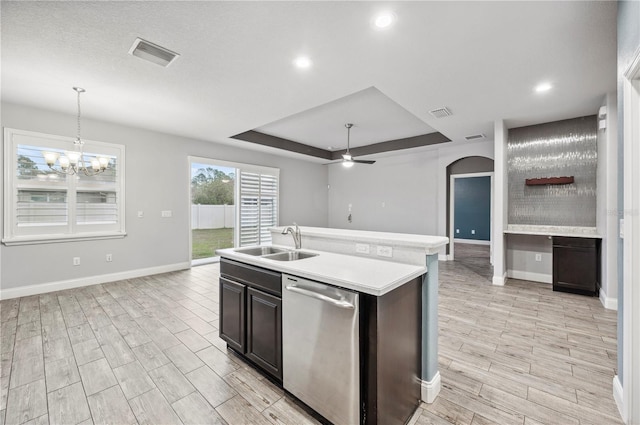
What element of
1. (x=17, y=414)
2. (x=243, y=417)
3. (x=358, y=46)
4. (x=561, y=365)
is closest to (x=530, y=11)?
(x=358, y=46)

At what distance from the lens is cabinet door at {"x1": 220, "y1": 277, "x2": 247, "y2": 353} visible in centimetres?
223

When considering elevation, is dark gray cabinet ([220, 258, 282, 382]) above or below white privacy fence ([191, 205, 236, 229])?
below

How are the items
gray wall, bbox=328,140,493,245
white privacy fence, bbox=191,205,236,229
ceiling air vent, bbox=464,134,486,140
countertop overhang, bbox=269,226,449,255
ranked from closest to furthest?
countertop overhang, bbox=269,226,449,255 → ceiling air vent, bbox=464,134,486,140 → white privacy fence, bbox=191,205,236,229 → gray wall, bbox=328,140,493,245

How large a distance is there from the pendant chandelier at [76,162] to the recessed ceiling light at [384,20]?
11.6ft

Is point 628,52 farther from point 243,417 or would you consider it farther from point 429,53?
point 243,417

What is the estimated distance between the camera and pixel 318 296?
1.58 metres

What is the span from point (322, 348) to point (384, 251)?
82 cm

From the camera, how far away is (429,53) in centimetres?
249

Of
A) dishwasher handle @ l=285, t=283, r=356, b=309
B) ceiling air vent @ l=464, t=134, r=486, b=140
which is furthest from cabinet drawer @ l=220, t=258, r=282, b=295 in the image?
ceiling air vent @ l=464, t=134, r=486, b=140

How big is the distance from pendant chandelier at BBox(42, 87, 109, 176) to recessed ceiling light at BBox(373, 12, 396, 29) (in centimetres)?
355

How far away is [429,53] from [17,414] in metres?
4.07

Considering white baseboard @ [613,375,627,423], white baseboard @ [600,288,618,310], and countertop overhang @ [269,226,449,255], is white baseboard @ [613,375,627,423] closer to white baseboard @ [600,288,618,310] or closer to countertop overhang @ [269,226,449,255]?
countertop overhang @ [269,226,449,255]

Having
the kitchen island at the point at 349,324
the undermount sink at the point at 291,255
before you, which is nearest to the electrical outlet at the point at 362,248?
the kitchen island at the point at 349,324

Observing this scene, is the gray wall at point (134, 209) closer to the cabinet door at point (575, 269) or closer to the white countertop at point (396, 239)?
the white countertop at point (396, 239)
